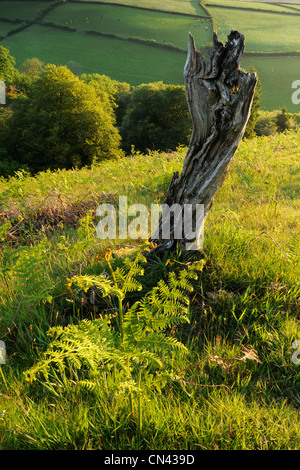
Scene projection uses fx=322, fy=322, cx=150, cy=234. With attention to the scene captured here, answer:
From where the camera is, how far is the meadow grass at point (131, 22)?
65.9 meters

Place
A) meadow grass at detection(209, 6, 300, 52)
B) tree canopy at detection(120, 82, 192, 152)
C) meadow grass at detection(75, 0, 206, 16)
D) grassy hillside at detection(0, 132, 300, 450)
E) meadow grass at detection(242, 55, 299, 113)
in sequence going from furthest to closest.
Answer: meadow grass at detection(75, 0, 206, 16), meadow grass at detection(209, 6, 300, 52), meadow grass at detection(242, 55, 299, 113), tree canopy at detection(120, 82, 192, 152), grassy hillside at detection(0, 132, 300, 450)

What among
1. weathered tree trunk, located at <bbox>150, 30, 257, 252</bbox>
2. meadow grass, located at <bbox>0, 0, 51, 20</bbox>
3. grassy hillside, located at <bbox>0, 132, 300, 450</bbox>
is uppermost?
meadow grass, located at <bbox>0, 0, 51, 20</bbox>

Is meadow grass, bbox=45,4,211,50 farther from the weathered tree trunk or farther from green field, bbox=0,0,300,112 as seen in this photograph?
the weathered tree trunk

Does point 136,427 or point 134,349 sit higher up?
point 134,349

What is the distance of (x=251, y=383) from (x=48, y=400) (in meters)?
1.36

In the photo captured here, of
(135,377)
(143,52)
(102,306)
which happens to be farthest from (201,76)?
(143,52)

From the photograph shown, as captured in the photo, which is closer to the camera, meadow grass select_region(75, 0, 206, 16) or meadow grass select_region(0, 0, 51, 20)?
meadow grass select_region(75, 0, 206, 16)

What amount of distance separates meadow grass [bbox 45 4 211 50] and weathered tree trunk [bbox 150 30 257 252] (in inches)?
2538

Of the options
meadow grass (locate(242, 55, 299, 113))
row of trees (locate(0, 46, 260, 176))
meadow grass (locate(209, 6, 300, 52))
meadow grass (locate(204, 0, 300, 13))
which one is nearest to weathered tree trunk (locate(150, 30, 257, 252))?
row of trees (locate(0, 46, 260, 176))

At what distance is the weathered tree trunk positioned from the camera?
8.61 feet

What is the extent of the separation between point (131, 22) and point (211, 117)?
8518 centimetres

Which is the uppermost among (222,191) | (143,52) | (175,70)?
(143,52)

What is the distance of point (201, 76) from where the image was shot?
270cm
